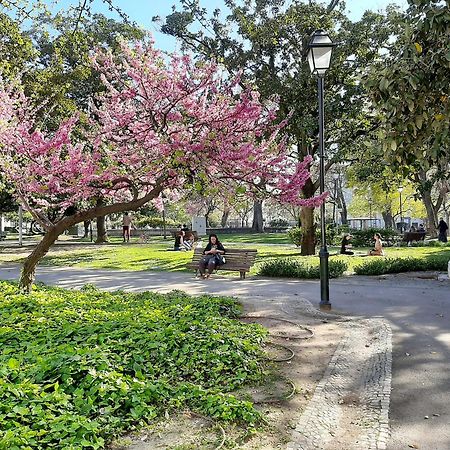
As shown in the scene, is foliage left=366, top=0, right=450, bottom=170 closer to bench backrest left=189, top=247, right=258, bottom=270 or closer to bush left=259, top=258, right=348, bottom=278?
bush left=259, top=258, right=348, bottom=278

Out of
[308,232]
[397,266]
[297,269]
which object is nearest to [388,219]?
[308,232]

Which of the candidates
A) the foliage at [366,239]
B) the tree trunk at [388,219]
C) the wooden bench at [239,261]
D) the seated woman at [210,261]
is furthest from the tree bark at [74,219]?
the tree trunk at [388,219]

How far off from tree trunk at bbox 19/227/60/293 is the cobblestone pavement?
5734 mm

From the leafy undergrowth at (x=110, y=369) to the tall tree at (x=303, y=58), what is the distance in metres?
11.2

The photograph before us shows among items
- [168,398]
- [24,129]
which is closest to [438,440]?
[168,398]

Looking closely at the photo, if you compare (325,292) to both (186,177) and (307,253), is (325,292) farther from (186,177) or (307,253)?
(307,253)

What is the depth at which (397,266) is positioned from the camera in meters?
14.4

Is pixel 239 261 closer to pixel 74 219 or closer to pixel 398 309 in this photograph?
pixel 398 309

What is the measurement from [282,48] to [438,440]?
1606 centimetres

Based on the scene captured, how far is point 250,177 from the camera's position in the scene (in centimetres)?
831

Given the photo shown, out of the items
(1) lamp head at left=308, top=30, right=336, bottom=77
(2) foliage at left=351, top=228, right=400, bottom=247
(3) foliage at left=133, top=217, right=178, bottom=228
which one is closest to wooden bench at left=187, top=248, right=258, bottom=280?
(1) lamp head at left=308, top=30, right=336, bottom=77

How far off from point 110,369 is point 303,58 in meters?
15.4

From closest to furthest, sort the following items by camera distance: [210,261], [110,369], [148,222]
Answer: [110,369] < [210,261] < [148,222]

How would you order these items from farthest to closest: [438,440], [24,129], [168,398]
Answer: [24,129] < [168,398] < [438,440]
